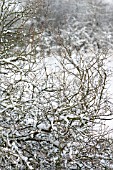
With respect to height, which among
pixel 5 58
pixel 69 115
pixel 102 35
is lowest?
pixel 69 115

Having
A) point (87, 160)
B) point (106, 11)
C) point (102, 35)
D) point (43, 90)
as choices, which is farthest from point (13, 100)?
point (106, 11)

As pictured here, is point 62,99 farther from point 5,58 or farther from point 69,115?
point 5,58

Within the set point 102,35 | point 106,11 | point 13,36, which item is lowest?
point 13,36

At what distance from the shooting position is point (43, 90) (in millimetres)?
7070

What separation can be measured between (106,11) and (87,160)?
21.2 meters

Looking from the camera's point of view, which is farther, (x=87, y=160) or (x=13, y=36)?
(x=13, y=36)

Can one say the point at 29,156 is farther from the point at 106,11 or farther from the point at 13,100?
the point at 106,11

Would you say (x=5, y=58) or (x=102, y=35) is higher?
(x=102, y=35)

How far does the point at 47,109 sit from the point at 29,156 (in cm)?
91

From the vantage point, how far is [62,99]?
691 cm

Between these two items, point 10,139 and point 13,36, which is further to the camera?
point 13,36

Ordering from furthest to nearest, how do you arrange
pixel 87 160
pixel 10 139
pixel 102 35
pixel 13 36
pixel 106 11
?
pixel 106 11 < pixel 102 35 < pixel 13 36 < pixel 87 160 < pixel 10 139

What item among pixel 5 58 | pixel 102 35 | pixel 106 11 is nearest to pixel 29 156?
pixel 5 58

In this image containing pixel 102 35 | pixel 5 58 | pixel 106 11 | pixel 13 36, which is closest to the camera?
pixel 5 58
